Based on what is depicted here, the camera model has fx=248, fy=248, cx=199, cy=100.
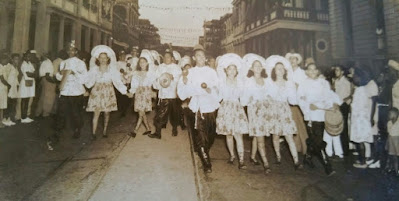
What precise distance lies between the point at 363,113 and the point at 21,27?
12.0 m

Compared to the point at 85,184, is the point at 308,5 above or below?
above

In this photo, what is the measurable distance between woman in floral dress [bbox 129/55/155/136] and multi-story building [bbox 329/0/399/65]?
651 centimetres

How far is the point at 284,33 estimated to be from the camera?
1504 cm

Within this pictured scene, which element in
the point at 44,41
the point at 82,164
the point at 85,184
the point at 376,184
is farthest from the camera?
the point at 44,41

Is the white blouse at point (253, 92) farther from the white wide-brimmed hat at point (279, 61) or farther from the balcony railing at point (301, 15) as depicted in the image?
the balcony railing at point (301, 15)

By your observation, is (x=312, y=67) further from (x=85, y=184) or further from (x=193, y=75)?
(x=85, y=184)

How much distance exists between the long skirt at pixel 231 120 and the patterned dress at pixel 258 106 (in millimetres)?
122

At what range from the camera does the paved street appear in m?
3.04

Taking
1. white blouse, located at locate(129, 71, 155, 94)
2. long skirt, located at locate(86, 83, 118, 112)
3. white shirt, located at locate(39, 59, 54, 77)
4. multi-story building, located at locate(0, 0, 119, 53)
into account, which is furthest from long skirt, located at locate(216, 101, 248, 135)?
multi-story building, located at locate(0, 0, 119, 53)

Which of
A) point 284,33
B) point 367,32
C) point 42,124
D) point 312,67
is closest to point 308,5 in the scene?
point 284,33

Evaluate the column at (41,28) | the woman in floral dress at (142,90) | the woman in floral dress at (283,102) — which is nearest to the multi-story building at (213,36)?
the column at (41,28)

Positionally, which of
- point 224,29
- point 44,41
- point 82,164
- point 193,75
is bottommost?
point 82,164

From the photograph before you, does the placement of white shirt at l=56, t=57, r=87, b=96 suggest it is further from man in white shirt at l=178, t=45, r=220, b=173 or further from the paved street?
man in white shirt at l=178, t=45, r=220, b=173

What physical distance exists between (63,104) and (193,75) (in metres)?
2.92
